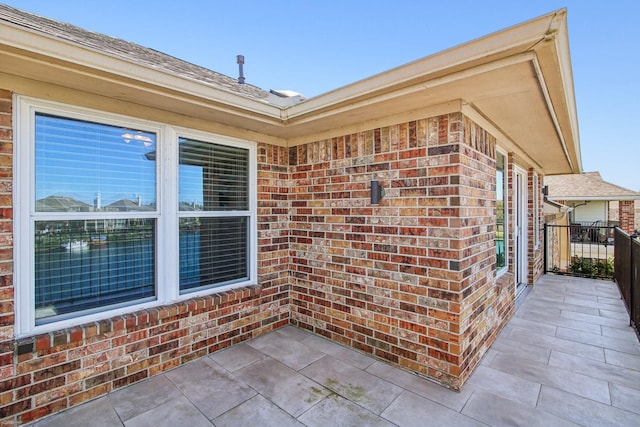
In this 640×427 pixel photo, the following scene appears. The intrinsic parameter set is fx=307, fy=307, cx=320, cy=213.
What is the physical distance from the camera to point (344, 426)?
2170mm

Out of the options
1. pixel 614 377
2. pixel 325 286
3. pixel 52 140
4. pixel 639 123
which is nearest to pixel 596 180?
pixel 639 123

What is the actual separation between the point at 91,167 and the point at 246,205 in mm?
1526

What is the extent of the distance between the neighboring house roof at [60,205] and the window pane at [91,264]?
0.10 meters

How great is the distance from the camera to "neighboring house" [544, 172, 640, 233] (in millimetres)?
14852

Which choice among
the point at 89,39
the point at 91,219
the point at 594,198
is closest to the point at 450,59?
the point at 91,219

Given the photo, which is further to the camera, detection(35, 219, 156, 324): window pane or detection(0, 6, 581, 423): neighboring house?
detection(35, 219, 156, 324): window pane

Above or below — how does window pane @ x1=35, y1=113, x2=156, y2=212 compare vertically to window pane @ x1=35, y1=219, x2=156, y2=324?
above

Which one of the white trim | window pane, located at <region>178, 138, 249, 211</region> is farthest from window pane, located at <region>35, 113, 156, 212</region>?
the white trim

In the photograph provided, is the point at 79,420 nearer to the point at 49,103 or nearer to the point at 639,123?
the point at 49,103

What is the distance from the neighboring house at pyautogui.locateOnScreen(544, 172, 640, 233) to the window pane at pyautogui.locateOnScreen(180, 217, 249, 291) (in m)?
15.8

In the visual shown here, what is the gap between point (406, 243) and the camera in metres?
2.92

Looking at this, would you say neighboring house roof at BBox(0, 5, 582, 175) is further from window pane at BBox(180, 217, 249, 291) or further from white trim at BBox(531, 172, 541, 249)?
white trim at BBox(531, 172, 541, 249)


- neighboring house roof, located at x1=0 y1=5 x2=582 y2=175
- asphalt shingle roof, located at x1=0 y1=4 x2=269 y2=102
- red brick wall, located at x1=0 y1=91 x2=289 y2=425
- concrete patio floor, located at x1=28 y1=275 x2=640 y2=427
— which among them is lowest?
concrete patio floor, located at x1=28 y1=275 x2=640 y2=427

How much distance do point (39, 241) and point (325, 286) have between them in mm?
2646
